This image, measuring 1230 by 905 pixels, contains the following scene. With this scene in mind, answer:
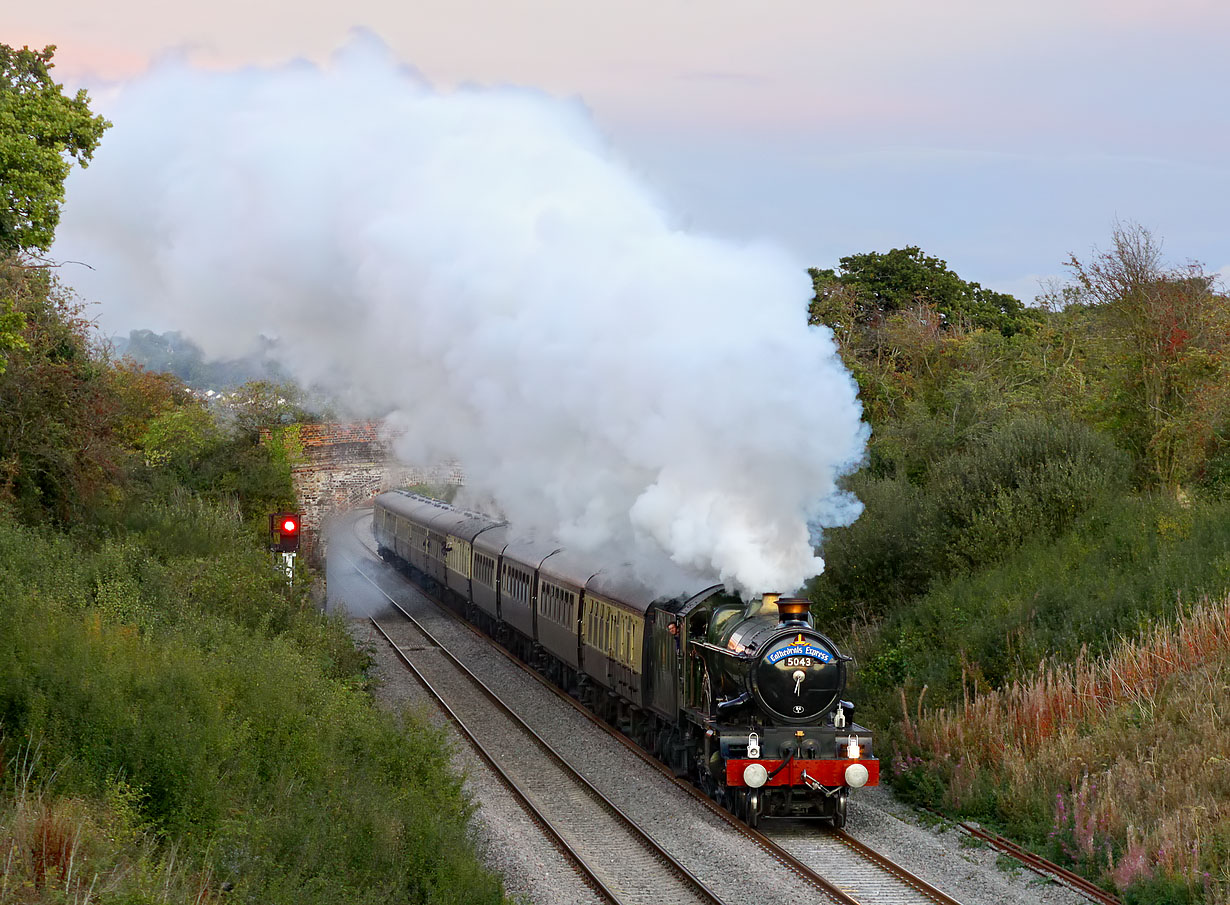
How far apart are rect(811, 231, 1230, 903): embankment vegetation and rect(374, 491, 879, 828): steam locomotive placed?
2426 millimetres

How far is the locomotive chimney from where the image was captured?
1459cm

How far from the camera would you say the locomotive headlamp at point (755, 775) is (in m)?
14.2

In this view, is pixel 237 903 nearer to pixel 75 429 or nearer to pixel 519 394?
pixel 519 394

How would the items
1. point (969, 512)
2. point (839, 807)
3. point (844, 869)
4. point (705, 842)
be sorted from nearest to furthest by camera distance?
point (844, 869) < point (705, 842) < point (839, 807) < point (969, 512)

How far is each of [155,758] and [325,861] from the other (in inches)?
71.1

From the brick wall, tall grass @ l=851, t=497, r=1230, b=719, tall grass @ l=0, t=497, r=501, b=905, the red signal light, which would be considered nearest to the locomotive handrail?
tall grass @ l=0, t=497, r=501, b=905

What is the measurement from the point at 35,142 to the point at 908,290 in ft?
137

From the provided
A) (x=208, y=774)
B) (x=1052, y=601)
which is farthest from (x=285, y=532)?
(x=1052, y=601)

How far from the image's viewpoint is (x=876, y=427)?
3297 cm

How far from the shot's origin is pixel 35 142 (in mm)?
14992

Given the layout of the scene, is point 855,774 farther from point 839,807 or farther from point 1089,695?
point 1089,695

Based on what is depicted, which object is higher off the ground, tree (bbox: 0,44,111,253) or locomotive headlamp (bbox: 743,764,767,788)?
tree (bbox: 0,44,111,253)

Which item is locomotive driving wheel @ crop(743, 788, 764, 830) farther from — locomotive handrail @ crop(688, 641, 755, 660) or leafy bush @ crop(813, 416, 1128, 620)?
leafy bush @ crop(813, 416, 1128, 620)

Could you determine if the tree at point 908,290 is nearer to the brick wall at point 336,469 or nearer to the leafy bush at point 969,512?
the brick wall at point 336,469
